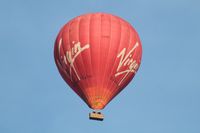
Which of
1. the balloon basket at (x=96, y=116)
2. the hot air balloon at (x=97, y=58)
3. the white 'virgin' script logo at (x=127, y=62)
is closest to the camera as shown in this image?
the balloon basket at (x=96, y=116)

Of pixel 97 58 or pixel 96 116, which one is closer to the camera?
pixel 96 116

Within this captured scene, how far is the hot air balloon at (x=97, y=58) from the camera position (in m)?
94.9

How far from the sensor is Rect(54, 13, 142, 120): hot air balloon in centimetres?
9488

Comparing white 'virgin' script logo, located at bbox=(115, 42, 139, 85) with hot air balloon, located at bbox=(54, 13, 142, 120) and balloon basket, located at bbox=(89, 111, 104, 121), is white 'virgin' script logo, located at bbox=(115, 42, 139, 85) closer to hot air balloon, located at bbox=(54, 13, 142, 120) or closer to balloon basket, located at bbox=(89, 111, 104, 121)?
hot air balloon, located at bbox=(54, 13, 142, 120)

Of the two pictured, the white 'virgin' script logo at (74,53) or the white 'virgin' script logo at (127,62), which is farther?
the white 'virgin' script logo at (127,62)

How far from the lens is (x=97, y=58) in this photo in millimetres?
94938

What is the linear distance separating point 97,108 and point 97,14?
20.1 feet

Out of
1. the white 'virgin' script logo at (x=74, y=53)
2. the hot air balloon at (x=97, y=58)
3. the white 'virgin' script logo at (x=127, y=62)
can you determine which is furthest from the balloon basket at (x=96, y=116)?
the white 'virgin' script logo at (x=127, y=62)

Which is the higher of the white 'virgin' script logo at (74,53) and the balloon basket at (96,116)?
the white 'virgin' script logo at (74,53)

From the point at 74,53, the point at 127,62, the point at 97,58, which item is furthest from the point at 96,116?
the point at 74,53

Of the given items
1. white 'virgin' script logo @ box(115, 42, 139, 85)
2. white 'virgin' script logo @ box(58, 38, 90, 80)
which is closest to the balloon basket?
white 'virgin' script logo @ box(58, 38, 90, 80)

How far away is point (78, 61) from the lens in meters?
95.0

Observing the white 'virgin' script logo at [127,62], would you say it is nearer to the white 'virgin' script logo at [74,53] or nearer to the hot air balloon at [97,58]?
the hot air balloon at [97,58]

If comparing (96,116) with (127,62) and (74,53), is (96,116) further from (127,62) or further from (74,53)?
(74,53)
